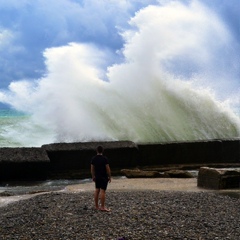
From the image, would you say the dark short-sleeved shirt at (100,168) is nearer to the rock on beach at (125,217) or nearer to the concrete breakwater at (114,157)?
the rock on beach at (125,217)

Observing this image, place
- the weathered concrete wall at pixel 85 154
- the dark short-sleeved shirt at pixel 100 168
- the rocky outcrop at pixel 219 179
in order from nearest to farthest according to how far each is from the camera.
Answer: the dark short-sleeved shirt at pixel 100 168 < the rocky outcrop at pixel 219 179 < the weathered concrete wall at pixel 85 154

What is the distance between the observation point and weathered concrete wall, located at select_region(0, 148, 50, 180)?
920 cm

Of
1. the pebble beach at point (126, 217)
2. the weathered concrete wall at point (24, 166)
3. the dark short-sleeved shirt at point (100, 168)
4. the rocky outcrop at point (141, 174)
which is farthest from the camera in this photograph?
the rocky outcrop at point (141, 174)

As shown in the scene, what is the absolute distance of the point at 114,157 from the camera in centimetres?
1013

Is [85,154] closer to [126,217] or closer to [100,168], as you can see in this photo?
[100,168]

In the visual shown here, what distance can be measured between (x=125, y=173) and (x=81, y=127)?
12.2ft

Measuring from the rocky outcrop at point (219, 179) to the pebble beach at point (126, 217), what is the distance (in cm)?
78

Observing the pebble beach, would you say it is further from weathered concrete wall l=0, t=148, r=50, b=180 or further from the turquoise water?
the turquoise water

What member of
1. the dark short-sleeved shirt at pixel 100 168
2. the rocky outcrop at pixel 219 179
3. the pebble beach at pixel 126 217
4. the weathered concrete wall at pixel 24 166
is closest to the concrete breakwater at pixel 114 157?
the weathered concrete wall at pixel 24 166

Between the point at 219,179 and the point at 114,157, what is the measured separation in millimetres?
2779

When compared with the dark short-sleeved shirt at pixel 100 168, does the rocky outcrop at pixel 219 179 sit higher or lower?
lower

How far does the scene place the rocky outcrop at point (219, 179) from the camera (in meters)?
8.10

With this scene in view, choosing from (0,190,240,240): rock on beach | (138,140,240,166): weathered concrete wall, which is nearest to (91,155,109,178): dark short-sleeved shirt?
(0,190,240,240): rock on beach

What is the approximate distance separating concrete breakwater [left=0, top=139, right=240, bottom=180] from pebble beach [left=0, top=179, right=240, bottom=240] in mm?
2405
